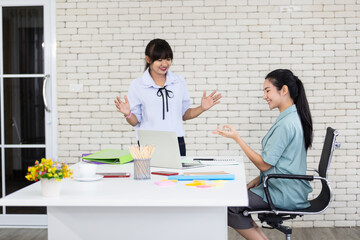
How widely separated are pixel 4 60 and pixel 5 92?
33cm

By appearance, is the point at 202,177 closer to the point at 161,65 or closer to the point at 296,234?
the point at 161,65

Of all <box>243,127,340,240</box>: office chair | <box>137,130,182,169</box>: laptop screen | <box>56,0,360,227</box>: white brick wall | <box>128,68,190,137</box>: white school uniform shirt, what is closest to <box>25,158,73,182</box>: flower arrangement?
<box>137,130,182,169</box>: laptop screen

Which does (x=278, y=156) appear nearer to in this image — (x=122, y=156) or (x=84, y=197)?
(x=122, y=156)

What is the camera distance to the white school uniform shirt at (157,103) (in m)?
3.48

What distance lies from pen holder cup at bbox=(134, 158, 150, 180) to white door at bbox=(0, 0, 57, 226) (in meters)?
2.73

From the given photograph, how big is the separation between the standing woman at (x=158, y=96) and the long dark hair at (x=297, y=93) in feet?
1.85

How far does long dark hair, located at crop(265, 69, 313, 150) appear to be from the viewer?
115 inches

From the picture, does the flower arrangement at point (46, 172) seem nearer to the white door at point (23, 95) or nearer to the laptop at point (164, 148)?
the laptop at point (164, 148)

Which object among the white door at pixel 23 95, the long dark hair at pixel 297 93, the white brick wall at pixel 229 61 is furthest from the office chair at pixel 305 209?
the white door at pixel 23 95

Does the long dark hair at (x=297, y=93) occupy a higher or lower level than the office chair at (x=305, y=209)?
higher

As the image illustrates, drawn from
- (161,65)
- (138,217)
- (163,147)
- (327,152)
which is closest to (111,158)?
(163,147)

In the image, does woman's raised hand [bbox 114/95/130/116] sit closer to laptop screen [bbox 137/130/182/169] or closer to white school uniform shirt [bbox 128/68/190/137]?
white school uniform shirt [bbox 128/68/190/137]

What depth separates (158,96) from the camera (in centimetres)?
348

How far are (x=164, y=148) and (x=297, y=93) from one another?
89 cm
